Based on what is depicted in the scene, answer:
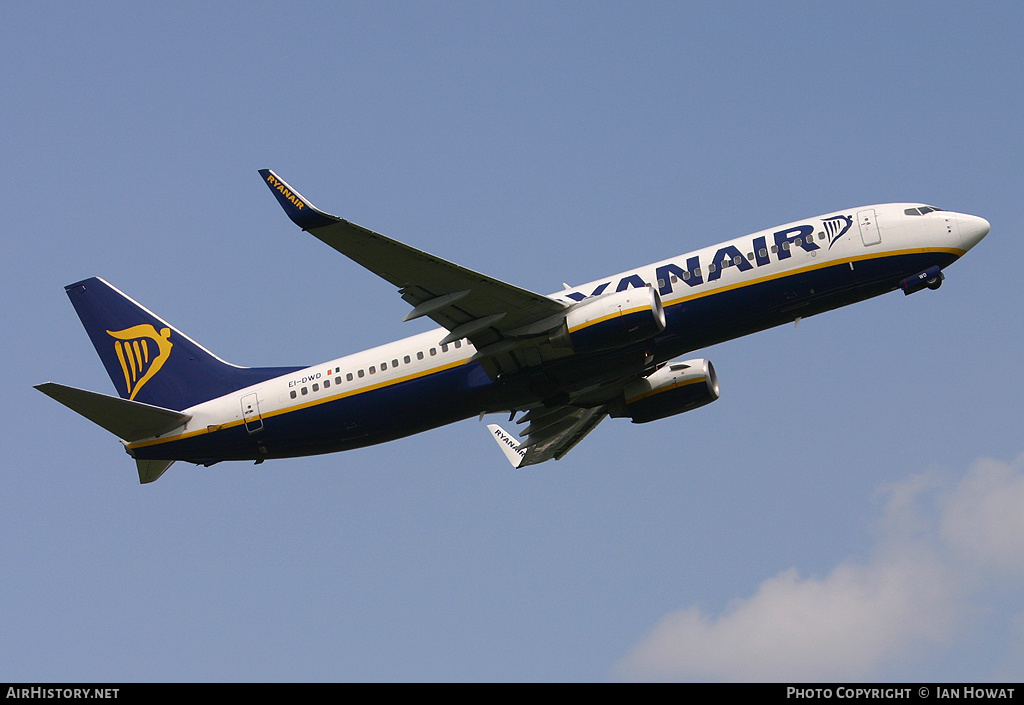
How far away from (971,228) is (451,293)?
63.3ft

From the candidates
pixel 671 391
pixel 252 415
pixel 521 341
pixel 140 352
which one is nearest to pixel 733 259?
pixel 671 391

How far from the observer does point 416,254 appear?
35375 millimetres

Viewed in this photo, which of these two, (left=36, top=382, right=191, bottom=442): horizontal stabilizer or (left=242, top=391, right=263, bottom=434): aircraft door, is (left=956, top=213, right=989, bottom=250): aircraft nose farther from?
(left=36, top=382, right=191, bottom=442): horizontal stabilizer

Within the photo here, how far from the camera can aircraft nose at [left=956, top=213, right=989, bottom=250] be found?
131ft

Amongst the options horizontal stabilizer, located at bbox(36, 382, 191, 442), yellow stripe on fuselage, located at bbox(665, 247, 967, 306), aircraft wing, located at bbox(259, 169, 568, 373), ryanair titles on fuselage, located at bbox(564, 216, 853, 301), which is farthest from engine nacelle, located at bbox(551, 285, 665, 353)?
horizontal stabilizer, located at bbox(36, 382, 191, 442)

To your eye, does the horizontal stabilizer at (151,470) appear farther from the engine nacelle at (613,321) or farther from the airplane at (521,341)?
the engine nacelle at (613,321)

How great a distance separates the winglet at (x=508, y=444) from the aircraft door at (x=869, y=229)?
17699mm

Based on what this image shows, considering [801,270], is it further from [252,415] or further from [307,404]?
[252,415]

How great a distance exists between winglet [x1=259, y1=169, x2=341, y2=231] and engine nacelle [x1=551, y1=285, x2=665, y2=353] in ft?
31.6

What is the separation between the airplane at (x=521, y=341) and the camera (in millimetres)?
37906

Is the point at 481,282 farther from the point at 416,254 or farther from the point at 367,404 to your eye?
the point at 367,404

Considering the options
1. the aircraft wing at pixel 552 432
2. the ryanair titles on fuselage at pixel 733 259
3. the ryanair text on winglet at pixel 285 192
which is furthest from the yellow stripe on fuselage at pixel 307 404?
the ryanair text on winglet at pixel 285 192
